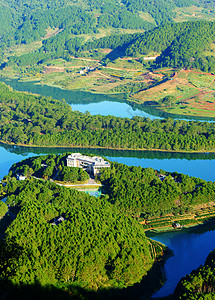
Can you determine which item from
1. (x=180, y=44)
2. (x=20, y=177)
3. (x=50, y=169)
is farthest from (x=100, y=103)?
(x=20, y=177)

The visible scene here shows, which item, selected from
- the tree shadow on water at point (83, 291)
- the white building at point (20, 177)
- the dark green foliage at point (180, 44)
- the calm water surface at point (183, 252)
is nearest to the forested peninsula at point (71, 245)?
the tree shadow on water at point (83, 291)

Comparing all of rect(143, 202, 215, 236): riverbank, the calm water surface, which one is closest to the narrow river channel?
the calm water surface

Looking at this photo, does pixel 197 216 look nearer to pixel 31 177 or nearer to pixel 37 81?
pixel 31 177

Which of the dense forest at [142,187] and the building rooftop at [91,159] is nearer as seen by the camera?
the dense forest at [142,187]

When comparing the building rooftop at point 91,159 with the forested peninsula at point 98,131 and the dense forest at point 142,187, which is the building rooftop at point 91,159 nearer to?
the dense forest at point 142,187

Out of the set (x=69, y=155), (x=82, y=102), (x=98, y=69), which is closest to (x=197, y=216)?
(x=69, y=155)
